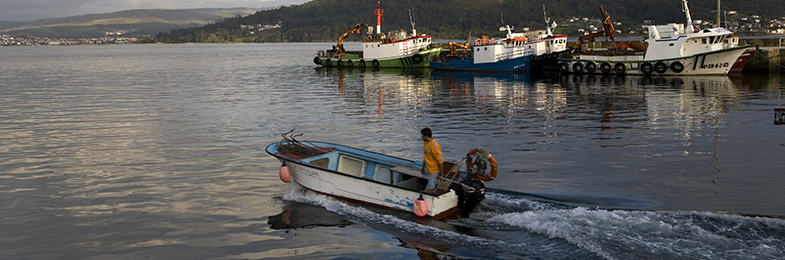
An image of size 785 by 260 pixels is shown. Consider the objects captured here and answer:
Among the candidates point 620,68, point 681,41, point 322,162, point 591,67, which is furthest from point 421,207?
point 591,67

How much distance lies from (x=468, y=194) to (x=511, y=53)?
51.4m

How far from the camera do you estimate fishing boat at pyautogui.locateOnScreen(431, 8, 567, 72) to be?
61.8 meters

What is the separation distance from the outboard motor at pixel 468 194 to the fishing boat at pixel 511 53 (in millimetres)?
49569

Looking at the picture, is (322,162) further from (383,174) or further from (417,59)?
(417,59)

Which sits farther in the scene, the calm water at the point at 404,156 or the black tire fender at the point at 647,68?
the black tire fender at the point at 647,68

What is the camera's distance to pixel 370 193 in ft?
47.0

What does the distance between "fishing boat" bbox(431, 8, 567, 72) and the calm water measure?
2452 centimetres

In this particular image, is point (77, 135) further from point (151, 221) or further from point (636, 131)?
point (636, 131)

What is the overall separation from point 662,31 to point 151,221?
46510 millimetres

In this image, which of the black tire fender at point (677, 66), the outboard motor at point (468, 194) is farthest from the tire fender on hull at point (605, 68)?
the outboard motor at point (468, 194)

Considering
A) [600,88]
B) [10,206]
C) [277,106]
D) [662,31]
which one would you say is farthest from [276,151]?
[662,31]

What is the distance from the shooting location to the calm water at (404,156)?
477 inches

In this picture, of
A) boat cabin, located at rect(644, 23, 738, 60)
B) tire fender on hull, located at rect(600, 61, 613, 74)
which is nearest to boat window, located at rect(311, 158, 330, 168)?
boat cabin, located at rect(644, 23, 738, 60)

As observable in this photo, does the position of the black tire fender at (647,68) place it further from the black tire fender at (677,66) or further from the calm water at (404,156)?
the calm water at (404,156)
